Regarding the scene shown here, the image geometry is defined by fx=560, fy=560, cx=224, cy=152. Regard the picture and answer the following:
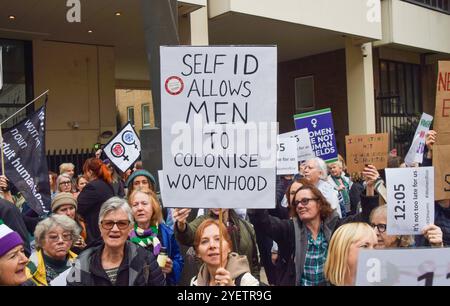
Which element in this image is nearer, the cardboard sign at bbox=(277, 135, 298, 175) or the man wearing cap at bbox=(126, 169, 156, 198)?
the man wearing cap at bbox=(126, 169, 156, 198)

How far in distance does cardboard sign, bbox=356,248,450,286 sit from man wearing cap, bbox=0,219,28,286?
1.88 metres

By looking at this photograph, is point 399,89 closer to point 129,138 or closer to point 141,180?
point 129,138

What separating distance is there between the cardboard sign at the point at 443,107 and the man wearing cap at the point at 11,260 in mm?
3566

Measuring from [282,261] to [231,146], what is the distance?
43.0 inches

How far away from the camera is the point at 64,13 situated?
12.1 m

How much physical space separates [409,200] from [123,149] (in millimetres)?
5211

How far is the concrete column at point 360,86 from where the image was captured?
16203 millimetres

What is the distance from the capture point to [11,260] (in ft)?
10.5

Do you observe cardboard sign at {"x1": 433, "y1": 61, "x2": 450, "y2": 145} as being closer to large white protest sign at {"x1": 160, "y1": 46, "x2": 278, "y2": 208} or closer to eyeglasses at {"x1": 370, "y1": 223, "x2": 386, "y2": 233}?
eyeglasses at {"x1": 370, "y1": 223, "x2": 386, "y2": 233}

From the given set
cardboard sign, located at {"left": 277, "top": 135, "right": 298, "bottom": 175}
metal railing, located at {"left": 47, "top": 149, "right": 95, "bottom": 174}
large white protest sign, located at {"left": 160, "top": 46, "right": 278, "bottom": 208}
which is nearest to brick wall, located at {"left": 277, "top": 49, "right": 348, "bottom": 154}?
metal railing, located at {"left": 47, "top": 149, "right": 95, "bottom": 174}

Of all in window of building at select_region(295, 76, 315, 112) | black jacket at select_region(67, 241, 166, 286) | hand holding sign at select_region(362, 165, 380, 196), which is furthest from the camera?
window of building at select_region(295, 76, 315, 112)

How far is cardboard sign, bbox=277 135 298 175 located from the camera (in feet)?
23.3
